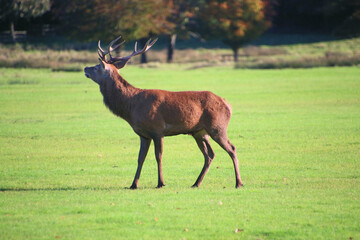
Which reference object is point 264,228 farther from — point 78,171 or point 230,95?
point 230,95

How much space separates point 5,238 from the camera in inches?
334

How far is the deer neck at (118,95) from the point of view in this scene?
1265cm

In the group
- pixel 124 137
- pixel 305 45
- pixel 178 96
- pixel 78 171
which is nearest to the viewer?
pixel 178 96

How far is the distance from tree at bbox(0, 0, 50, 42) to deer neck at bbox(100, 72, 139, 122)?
4960cm

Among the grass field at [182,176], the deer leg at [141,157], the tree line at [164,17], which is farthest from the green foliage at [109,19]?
the deer leg at [141,157]

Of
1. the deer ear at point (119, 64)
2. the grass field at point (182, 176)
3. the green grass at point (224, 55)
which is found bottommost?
the green grass at point (224, 55)

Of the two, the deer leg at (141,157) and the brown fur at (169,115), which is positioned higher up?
the brown fur at (169,115)

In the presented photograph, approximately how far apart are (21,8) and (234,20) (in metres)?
19.8

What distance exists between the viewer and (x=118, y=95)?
1277 centimetres

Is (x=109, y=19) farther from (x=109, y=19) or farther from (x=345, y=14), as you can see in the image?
(x=345, y=14)

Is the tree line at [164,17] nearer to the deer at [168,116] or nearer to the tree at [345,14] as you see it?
the tree at [345,14]

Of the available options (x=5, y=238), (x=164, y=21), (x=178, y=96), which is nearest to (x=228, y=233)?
(x=5, y=238)

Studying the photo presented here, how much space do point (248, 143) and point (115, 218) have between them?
9.46 m

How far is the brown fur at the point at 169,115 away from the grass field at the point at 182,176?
0.79m
